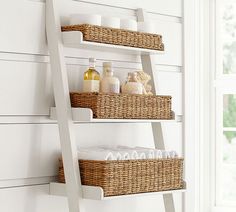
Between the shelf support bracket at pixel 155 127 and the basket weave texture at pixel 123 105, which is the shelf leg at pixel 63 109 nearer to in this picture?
the basket weave texture at pixel 123 105

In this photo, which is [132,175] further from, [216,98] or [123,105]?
[216,98]

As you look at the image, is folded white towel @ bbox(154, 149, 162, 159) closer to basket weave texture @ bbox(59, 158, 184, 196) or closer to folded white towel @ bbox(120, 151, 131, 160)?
basket weave texture @ bbox(59, 158, 184, 196)

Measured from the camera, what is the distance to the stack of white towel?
2.49 metres

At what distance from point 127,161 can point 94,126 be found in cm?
31

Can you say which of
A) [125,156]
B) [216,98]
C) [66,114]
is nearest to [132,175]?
[125,156]

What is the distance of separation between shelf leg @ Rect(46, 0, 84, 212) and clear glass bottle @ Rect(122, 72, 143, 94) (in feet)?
0.97

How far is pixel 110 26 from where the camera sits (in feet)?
8.66

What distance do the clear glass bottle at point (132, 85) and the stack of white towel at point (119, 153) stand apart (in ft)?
0.81

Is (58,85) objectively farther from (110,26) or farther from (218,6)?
(218,6)

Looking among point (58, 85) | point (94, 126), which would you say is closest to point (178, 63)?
point (94, 126)

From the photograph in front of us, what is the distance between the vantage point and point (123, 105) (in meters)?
2.58

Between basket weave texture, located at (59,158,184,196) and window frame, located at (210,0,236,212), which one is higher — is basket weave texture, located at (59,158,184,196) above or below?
below

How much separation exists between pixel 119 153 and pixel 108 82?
0.30 m

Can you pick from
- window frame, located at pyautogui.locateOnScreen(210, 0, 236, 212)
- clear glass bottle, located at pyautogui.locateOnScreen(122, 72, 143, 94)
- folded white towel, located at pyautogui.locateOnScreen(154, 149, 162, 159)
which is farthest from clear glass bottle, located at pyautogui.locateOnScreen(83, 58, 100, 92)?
window frame, located at pyautogui.locateOnScreen(210, 0, 236, 212)
